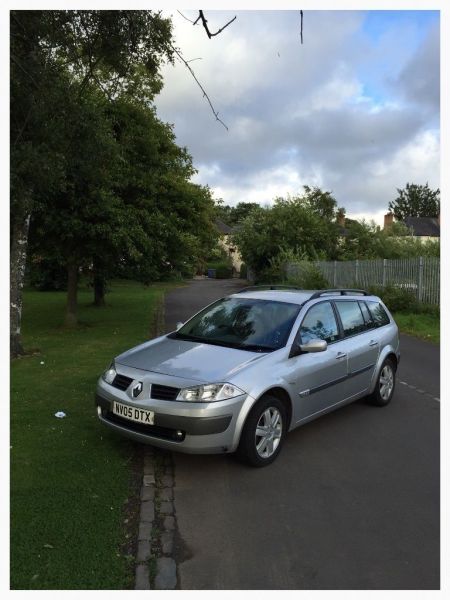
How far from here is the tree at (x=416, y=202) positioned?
81938mm

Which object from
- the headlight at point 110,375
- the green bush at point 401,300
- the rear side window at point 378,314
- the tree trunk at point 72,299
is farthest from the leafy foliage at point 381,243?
the headlight at point 110,375

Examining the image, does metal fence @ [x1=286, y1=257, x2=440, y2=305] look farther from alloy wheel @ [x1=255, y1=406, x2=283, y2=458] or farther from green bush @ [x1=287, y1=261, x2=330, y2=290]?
alloy wheel @ [x1=255, y1=406, x2=283, y2=458]

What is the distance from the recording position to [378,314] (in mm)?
7125

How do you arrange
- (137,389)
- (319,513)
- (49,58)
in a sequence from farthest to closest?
(49,58) < (137,389) < (319,513)

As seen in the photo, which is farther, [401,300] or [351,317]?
[401,300]

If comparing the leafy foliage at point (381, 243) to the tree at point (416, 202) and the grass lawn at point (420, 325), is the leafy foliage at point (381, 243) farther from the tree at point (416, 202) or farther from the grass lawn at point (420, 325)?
the tree at point (416, 202)

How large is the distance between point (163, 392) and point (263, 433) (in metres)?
1.01

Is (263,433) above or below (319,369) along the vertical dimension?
below

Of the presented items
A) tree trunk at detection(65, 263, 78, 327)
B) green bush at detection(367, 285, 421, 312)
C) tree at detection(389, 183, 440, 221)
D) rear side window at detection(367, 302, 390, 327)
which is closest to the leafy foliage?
green bush at detection(367, 285, 421, 312)

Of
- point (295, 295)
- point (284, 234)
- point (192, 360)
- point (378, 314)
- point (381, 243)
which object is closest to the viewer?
point (192, 360)

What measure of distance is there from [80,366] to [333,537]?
20.7ft

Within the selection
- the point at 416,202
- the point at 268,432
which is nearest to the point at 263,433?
the point at 268,432

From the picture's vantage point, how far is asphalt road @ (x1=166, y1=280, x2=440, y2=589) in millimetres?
3168

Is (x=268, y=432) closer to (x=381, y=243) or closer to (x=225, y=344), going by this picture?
(x=225, y=344)
